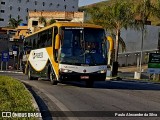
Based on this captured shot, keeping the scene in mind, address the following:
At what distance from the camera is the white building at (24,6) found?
5807 inches

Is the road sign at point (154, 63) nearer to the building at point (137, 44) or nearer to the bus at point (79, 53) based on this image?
the bus at point (79, 53)

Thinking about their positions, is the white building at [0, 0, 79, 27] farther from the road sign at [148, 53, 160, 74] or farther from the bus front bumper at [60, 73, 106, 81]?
the bus front bumper at [60, 73, 106, 81]

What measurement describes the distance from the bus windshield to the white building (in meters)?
126

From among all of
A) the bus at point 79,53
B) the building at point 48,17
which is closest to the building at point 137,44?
the building at point 48,17

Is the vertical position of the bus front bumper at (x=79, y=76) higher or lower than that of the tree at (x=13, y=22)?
lower

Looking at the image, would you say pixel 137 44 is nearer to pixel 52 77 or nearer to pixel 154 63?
pixel 154 63

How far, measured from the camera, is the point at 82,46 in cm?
2283

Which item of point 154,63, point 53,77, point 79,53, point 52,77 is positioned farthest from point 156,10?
point 79,53

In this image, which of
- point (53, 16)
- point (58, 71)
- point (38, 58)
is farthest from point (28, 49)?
point (53, 16)

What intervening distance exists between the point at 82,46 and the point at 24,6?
130 metres

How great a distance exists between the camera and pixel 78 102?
51.2 ft

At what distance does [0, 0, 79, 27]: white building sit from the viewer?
147500 millimetres

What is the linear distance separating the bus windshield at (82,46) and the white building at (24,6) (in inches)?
4968

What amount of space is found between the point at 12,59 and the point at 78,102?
2674 inches
